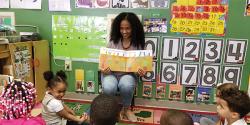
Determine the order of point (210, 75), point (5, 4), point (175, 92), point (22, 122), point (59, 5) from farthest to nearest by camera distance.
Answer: point (5, 4)
point (59, 5)
point (175, 92)
point (210, 75)
point (22, 122)

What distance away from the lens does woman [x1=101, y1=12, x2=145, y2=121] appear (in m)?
2.28

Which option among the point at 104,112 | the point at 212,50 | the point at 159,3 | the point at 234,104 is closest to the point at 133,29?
the point at 159,3

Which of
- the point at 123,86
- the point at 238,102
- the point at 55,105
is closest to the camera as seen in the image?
the point at 238,102

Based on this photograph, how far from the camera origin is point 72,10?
2684mm

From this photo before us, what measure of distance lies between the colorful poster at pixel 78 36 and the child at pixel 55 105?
833 mm

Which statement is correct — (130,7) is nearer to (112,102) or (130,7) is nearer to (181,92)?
(181,92)

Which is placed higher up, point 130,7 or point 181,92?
point 130,7

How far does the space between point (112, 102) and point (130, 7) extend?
146 centimetres

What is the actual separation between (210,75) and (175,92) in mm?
371

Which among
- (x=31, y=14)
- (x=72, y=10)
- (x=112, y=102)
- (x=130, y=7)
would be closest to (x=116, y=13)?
(x=130, y=7)

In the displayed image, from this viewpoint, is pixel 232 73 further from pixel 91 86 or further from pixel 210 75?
pixel 91 86

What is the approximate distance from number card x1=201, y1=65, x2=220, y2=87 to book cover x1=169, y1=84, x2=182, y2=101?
0.75ft

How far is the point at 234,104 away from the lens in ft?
4.88

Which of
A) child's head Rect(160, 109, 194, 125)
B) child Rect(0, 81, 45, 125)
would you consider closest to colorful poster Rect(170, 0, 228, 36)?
child's head Rect(160, 109, 194, 125)
